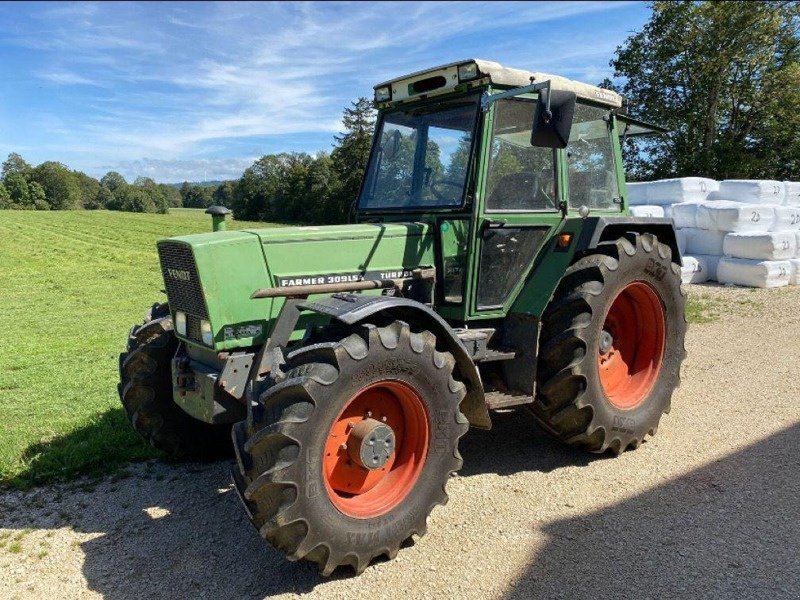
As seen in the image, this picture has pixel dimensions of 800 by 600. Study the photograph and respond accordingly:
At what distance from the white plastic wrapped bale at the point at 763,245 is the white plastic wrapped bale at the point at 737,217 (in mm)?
203

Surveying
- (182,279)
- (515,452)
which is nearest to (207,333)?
(182,279)

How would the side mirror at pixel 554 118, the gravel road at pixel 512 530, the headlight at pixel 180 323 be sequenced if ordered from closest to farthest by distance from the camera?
the gravel road at pixel 512 530 < the side mirror at pixel 554 118 < the headlight at pixel 180 323

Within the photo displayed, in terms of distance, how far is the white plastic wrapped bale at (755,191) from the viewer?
1218cm

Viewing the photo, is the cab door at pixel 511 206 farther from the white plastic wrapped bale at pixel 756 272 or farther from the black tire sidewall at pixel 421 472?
the white plastic wrapped bale at pixel 756 272

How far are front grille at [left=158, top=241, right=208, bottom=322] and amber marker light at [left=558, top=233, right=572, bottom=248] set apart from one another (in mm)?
2458

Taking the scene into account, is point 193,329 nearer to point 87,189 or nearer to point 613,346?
point 613,346

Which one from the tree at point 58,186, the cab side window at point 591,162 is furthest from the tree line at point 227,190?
the cab side window at point 591,162

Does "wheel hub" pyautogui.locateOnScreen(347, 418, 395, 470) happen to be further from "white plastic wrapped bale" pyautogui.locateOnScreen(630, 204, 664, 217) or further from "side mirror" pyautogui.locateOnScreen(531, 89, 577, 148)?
"white plastic wrapped bale" pyautogui.locateOnScreen(630, 204, 664, 217)

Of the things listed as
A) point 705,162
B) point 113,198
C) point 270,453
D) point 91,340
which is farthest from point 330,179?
point 270,453

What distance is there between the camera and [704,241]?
12195 mm

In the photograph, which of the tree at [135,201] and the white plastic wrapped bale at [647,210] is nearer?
the white plastic wrapped bale at [647,210]

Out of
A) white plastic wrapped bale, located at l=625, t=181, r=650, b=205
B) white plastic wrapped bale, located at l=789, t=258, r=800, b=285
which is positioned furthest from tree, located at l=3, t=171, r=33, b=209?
white plastic wrapped bale, located at l=789, t=258, r=800, b=285

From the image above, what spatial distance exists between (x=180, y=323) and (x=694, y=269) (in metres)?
10.5

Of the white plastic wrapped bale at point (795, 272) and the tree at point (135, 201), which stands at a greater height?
the tree at point (135, 201)
